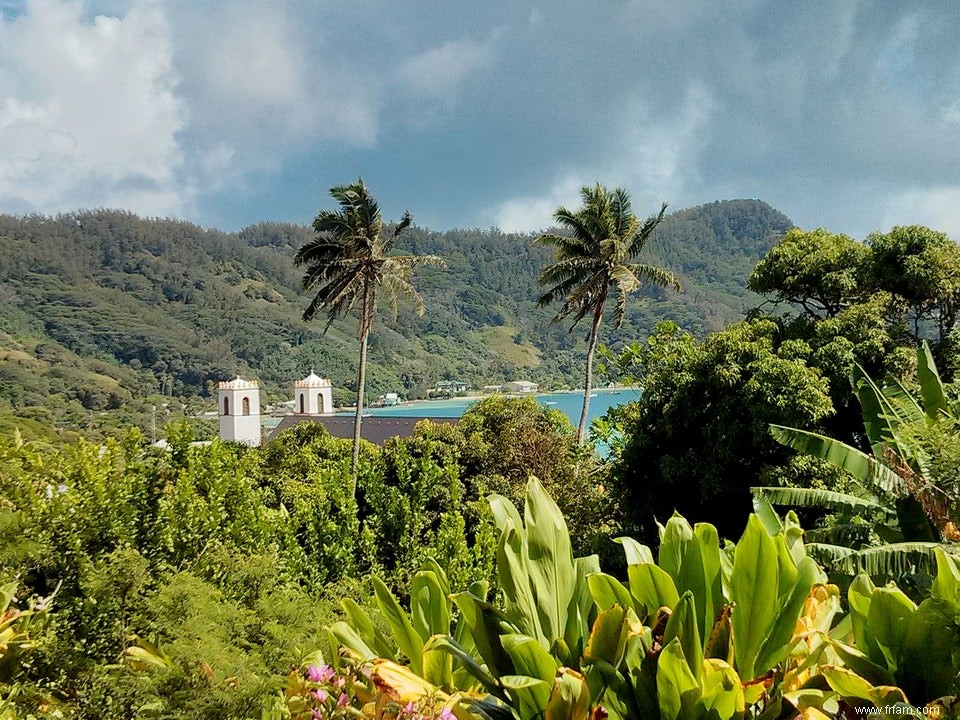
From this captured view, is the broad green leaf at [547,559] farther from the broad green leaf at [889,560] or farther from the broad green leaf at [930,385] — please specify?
the broad green leaf at [930,385]

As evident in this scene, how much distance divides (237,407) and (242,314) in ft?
193

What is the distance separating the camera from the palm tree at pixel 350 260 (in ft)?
52.4

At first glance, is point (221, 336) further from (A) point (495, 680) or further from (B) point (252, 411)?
(A) point (495, 680)

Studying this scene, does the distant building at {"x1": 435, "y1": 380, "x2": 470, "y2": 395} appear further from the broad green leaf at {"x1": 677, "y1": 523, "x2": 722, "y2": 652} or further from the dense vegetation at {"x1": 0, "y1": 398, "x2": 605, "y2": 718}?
the broad green leaf at {"x1": 677, "y1": 523, "x2": 722, "y2": 652}

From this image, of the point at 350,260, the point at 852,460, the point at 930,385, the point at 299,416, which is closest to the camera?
the point at 852,460

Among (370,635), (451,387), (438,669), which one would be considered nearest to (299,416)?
(370,635)

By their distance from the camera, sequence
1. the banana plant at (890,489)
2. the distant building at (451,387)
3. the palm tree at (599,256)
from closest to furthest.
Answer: the banana plant at (890,489)
the palm tree at (599,256)
the distant building at (451,387)

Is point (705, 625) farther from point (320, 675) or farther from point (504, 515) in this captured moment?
point (320, 675)

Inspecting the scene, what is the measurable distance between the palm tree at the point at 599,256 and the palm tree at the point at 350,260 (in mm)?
3529

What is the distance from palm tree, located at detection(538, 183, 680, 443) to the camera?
17.2m

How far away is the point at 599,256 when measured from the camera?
683 inches

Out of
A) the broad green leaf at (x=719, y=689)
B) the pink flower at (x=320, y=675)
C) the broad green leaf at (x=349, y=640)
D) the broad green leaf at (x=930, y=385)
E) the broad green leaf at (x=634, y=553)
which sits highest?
the broad green leaf at (x=930, y=385)

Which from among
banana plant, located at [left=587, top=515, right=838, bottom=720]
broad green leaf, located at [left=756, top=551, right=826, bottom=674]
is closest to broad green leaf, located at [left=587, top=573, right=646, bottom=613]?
banana plant, located at [left=587, top=515, right=838, bottom=720]

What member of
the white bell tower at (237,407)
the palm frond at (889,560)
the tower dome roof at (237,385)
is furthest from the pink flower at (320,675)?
the tower dome roof at (237,385)
